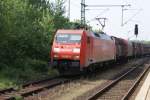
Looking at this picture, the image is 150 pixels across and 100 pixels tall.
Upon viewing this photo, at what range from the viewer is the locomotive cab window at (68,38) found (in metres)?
25.9

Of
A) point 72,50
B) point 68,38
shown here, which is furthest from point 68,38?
point 72,50

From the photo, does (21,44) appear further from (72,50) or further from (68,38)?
(72,50)

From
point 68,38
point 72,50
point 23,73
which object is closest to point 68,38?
point 68,38

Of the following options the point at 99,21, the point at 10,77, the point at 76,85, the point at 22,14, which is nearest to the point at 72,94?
the point at 76,85

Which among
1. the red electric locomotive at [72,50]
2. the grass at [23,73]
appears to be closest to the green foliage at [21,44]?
the grass at [23,73]

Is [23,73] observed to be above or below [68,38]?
below

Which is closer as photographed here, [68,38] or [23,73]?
[23,73]

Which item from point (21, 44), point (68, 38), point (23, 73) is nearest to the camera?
point (23, 73)

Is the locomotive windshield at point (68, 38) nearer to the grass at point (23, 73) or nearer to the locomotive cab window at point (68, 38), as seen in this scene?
the locomotive cab window at point (68, 38)

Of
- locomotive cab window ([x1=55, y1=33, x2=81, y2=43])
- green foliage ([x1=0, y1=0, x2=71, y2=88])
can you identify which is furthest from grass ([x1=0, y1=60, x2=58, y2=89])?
locomotive cab window ([x1=55, y1=33, x2=81, y2=43])

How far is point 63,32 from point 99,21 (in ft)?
85.8

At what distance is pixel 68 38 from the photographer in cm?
2608

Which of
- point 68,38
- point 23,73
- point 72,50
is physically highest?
point 68,38

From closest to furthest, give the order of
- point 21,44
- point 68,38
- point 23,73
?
point 23,73
point 68,38
point 21,44
